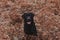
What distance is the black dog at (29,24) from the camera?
5.86 meters

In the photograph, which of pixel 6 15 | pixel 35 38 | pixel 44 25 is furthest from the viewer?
pixel 6 15

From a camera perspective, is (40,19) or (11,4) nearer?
(40,19)

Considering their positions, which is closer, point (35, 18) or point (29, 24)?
point (29, 24)

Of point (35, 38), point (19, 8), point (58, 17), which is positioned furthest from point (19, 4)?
point (35, 38)

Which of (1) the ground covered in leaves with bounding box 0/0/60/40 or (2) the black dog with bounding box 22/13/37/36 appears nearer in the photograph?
(2) the black dog with bounding box 22/13/37/36

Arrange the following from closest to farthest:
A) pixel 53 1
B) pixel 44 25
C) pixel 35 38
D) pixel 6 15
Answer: pixel 35 38 → pixel 44 25 → pixel 6 15 → pixel 53 1

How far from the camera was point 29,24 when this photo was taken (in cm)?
594

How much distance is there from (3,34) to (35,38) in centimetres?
82

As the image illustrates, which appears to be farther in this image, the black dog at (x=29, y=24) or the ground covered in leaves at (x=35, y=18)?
the ground covered in leaves at (x=35, y=18)

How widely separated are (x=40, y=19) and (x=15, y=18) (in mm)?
702

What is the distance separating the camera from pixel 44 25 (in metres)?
6.51

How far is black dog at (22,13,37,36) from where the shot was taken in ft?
19.2

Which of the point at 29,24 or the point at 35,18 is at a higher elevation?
the point at 29,24

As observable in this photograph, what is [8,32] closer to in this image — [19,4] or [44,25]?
[44,25]
